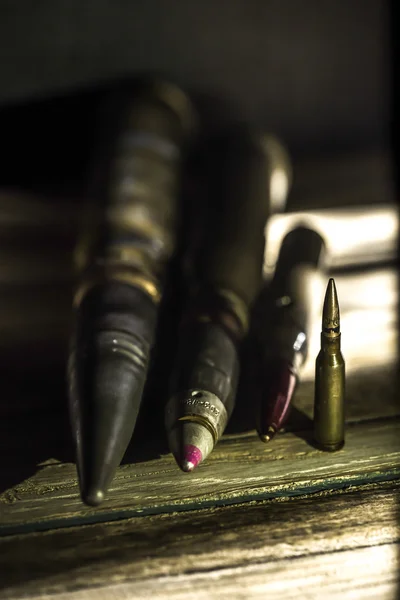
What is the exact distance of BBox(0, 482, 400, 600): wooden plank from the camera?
1.02m

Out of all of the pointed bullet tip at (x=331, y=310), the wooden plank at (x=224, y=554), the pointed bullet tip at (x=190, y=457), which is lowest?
the wooden plank at (x=224, y=554)

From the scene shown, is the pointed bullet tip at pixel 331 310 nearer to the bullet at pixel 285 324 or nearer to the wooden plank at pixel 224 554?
the bullet at pixel 285 324

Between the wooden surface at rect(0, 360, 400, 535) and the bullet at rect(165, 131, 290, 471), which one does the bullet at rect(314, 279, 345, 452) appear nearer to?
the wooden surface at rect(0, 360, 400, 535)

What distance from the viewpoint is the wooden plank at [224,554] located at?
1018 mm

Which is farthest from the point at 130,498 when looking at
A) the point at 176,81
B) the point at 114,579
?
the point at 176,81

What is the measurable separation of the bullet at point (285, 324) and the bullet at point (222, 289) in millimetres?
→ 50

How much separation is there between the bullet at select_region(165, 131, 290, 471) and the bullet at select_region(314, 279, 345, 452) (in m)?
0.15

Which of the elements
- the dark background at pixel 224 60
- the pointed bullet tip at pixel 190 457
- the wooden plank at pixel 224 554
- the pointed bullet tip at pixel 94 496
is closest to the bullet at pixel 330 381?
the wooden plank at pixel 224 554

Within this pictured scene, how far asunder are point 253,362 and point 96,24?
1580 millimetres

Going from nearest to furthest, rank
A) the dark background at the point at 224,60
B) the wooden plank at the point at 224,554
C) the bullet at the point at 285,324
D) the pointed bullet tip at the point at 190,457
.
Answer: the wooden plank at the point at 224,554 < the pointed bullet tip at the point at 190,457 < the bullet at the point at 285,324 < the dark background at the point at 224,60

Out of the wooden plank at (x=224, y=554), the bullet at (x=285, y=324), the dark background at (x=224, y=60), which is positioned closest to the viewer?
the wooden plank at (x=224, y=554)

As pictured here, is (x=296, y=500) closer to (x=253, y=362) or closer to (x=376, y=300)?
(x=253, y=362)

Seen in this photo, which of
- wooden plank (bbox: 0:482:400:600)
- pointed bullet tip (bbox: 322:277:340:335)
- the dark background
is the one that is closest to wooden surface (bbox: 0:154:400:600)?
wooden plank (bbox: 0:482:400:600)

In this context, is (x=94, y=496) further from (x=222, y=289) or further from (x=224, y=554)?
(x=222, y=289)
